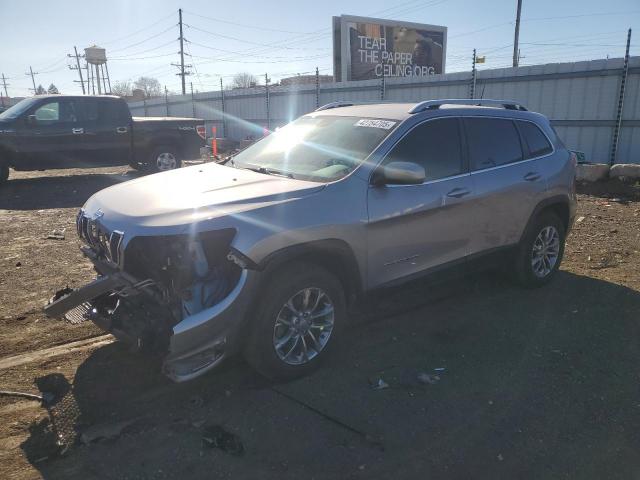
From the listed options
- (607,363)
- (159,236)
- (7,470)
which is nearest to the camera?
(7,470)

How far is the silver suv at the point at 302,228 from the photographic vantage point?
3.08 m

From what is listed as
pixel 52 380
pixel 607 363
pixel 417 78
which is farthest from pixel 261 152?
pixel 417 78

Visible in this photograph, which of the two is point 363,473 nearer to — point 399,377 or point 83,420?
point 399,377

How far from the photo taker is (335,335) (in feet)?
12.2

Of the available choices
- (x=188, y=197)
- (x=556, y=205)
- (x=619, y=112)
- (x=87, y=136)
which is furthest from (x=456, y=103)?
(x=87, y=136)

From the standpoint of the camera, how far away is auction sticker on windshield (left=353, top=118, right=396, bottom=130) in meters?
4.11

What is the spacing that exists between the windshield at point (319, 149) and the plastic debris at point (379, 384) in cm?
148

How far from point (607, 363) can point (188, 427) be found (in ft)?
10.3

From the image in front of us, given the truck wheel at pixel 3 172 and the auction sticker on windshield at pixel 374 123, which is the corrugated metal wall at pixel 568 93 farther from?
the truck wheel at pixel 3 172

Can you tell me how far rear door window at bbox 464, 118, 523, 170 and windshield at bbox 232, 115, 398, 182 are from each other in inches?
38.4

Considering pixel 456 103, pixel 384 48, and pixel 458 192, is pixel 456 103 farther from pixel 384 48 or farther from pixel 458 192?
pixel 384 48

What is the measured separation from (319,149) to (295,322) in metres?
1.50

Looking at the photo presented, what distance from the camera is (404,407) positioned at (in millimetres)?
3312

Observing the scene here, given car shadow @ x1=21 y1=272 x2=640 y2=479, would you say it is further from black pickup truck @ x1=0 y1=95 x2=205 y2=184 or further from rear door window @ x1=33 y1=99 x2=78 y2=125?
rear door window @ x1=33 y1=99 x2=78 y2=125
